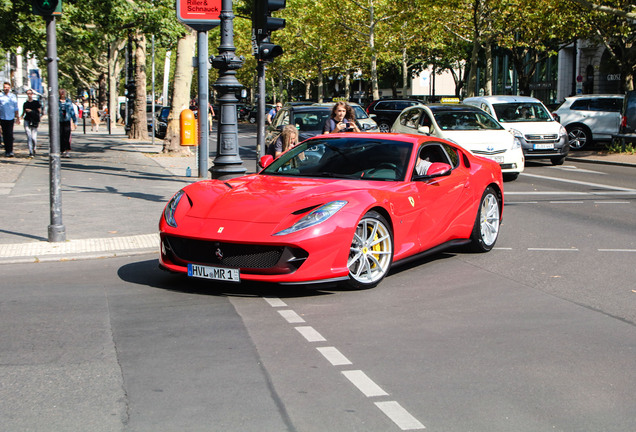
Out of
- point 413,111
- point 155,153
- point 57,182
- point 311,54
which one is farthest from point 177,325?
point 311,54

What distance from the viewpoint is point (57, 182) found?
9688 millimetres

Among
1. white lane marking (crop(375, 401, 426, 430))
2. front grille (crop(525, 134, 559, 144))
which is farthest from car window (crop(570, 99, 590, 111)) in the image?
white lane marking (crop(375, 401, 426, 430))

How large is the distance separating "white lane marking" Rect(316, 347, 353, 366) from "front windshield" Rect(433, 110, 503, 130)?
13.9 metres

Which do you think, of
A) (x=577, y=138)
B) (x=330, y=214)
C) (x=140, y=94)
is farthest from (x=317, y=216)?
(x=140, y=94)

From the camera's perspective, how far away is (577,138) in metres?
28.3

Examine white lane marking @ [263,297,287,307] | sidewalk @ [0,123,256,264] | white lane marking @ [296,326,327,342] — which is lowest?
white lane marking @ [296,326,327,342]

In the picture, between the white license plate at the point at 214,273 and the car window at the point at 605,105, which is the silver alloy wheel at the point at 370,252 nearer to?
the white license plate at the point at 214,273

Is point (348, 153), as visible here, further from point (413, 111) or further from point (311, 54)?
point (311, 54)

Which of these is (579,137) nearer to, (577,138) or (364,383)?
(577,138)

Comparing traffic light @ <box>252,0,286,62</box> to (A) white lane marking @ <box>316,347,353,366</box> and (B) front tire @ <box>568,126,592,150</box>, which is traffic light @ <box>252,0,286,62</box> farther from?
(B) front tire @ <box>568,126,592,150</box>

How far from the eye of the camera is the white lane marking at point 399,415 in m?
4.10

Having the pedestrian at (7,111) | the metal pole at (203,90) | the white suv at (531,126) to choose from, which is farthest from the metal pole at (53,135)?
the pedestrian at (7,111)

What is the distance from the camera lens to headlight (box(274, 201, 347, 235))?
22.4 feet

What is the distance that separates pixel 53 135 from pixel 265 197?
3.36 metres
